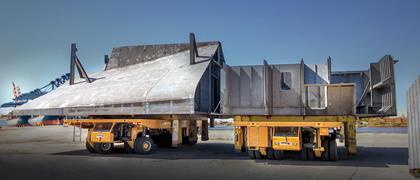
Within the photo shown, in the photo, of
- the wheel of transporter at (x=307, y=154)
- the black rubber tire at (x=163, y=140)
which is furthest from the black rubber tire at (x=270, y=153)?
the black rubber tire at (x=163, y=140)

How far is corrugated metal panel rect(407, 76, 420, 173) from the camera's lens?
952 centimetres

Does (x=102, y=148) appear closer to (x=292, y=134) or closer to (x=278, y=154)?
(x=278, y=154)

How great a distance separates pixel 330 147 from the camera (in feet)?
41.3

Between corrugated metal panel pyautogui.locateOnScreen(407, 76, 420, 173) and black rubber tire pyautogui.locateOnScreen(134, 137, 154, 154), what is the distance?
10860 millimetres

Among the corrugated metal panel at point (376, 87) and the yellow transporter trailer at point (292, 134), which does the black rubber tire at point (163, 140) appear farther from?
the corrugated metal panel at point (376, 87)

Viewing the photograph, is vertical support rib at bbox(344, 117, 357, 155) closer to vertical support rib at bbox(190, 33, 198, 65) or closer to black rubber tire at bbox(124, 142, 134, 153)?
vertical support rib at bbox(190, 33, 198, 65)

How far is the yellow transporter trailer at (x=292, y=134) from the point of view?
12.1 meters

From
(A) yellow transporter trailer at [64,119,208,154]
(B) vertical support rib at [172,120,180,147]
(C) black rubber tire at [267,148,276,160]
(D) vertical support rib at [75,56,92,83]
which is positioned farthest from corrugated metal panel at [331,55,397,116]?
(D) vertical support rib at [75,56,92,83]

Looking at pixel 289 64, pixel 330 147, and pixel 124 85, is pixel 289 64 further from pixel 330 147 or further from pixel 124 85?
pixel 124 85

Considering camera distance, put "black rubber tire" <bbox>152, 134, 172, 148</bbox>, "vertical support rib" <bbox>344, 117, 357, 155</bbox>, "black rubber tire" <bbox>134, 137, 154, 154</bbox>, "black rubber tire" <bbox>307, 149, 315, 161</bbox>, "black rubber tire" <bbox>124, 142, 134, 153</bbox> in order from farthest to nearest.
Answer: "black rubber tire" <bbox>152, 134, 172, 148</bbox>, "black rubber tire" <bbox>124, 142, 134, 153</bbox>, "black rubber tire" <bbox>134, 137, 154, 154</bbox>, "vertical support rib" <bbox>344, 117, 357, 155</bbox>, "black rubber tire" <bbox>307, 149, 315, 161</bbox>

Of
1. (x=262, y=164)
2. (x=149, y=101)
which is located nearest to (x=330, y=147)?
(x=262, y=164)

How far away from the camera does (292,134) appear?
1228cm

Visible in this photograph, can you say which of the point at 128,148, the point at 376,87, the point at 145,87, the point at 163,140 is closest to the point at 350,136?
the point at 376,87

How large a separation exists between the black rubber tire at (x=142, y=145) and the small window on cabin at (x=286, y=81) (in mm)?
7181
